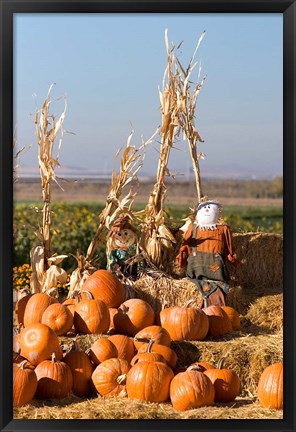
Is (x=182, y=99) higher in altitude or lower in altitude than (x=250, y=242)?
higher

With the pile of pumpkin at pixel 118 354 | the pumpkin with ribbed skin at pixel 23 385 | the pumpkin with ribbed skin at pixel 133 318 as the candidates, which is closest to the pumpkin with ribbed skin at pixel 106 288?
the pile of pumpkin at pixel 118 354

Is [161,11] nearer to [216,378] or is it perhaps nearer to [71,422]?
[71,422]

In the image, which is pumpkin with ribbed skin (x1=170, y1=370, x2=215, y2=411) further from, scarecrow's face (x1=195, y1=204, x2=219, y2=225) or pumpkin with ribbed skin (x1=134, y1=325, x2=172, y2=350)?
scarecrow's face (x1=195, y1=204, x2=219, y2=225)

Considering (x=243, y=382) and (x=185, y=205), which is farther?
(x=185, y=205)

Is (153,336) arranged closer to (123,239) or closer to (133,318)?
(133,318)

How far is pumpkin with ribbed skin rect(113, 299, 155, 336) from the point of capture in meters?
5.43

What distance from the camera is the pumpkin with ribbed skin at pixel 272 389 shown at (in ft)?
14.8

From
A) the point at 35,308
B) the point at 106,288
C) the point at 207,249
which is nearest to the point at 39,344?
the point at 35,308

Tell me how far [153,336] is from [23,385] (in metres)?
1.08

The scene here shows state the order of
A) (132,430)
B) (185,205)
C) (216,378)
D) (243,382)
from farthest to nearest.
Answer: (185,205), (243,382), (216,378), (132,430)

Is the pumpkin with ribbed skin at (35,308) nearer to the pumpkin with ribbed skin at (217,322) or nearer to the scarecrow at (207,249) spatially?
the pumpkin with ribbed skin at (217,322)
